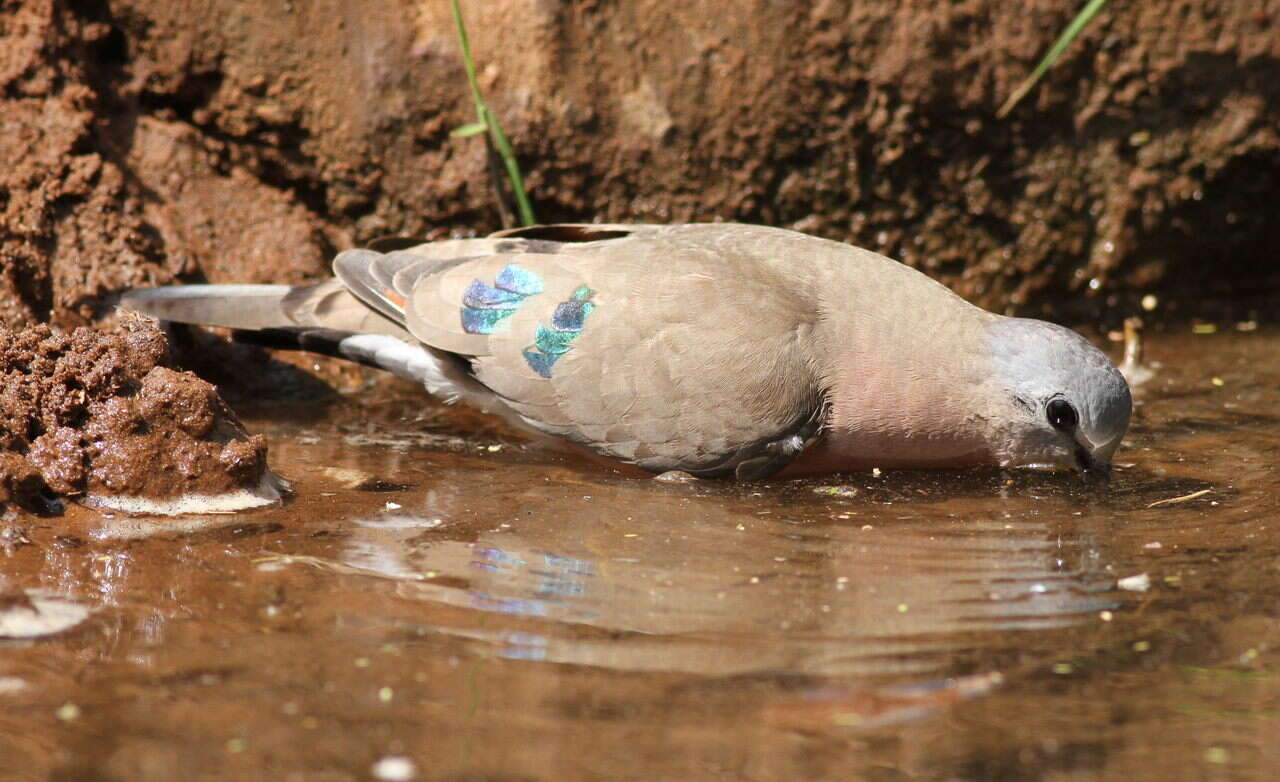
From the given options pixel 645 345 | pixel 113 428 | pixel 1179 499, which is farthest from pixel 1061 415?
pixel 113 428

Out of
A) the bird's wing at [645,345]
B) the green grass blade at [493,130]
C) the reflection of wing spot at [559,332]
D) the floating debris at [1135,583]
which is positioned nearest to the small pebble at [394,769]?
the floating debris at [1135,583]

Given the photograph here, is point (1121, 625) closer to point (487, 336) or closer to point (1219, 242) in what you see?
point (487, 336)

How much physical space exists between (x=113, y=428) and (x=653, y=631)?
181 cm

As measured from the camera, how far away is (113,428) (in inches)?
149

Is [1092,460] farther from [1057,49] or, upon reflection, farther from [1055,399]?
[1057,49]

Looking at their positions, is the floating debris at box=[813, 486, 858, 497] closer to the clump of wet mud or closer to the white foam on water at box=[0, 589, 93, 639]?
the clump of wet mud

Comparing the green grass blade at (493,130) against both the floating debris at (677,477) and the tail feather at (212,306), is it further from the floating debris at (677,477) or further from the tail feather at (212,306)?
the floating debris at (677,477)

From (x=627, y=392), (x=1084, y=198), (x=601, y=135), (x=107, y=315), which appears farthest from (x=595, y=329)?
(x=1084, y=198)

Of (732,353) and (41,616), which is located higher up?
(732,353)

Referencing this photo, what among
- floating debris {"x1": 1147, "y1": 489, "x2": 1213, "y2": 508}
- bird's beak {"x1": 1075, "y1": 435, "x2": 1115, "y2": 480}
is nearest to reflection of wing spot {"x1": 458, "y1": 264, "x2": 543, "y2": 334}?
bird's beak {"x1": 1075, "y1": 435, "x2": 1115, "y2": 480}

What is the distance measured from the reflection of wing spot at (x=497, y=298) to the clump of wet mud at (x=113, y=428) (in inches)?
36.4

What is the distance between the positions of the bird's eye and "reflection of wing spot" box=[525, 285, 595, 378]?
1559 millimetres

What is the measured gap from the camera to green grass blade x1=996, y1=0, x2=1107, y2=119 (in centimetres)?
562

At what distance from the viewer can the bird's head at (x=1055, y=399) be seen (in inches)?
167
